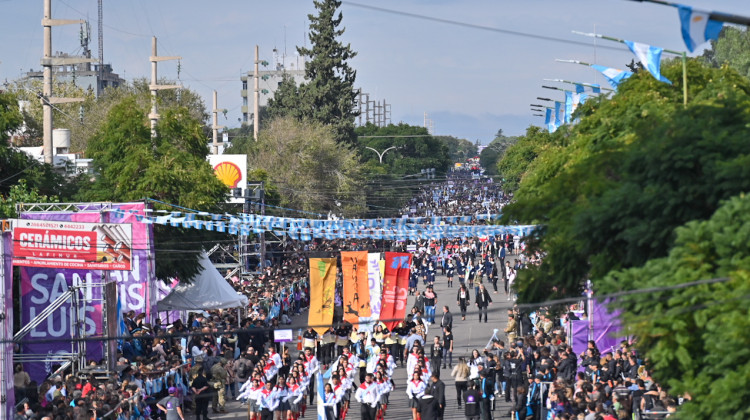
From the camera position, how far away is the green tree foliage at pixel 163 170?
30.9m

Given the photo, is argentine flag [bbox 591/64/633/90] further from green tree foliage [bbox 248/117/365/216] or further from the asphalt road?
green tree foliage [bbox 248/117/365/216]

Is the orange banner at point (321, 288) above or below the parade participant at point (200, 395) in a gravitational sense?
above

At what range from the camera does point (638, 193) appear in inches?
507

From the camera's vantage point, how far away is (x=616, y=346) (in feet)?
83.9

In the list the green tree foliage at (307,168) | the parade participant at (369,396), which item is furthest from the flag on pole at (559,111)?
the green tree foliage at (307,168)

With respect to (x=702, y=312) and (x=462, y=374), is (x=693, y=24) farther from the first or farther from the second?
(x=462, y=374)

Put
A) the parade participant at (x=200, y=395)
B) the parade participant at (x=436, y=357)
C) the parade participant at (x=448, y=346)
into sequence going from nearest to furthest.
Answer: the parade participant at (x=200, y=395) < the parade participant at (x=436, y=357) < the parade participant at (x=448, y=346)

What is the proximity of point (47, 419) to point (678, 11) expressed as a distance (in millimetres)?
10936

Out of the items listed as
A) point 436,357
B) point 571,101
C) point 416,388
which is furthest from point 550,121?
point 416,388

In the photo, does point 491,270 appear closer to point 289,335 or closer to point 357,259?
point 357,259

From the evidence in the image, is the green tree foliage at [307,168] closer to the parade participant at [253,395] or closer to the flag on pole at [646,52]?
the parade participant at [253,395]

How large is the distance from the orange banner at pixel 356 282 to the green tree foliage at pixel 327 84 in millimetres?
49856

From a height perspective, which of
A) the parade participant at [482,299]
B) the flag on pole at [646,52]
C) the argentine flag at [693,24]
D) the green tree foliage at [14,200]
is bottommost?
the parade participant at [482,299]

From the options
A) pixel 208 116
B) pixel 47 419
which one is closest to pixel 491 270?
pixel 47 419
